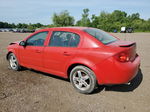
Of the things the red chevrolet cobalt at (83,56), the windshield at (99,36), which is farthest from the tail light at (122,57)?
the windshield at (99,36)

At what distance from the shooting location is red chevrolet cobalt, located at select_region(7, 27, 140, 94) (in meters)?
3.14

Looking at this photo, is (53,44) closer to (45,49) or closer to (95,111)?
(45,49)

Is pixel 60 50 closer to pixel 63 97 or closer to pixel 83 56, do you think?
pixel 83 56

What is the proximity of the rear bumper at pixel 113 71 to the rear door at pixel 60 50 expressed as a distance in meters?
0.79

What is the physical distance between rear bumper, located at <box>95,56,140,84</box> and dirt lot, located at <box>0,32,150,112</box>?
1.51ft

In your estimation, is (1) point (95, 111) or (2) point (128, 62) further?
(2) point (128, 62)

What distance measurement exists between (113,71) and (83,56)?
759 millimetres

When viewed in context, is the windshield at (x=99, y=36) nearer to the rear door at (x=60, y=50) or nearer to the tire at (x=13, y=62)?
the rear door at (x=60, y=50)

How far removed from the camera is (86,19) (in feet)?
255

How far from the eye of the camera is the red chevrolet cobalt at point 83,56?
314 cm

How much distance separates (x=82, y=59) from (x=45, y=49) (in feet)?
4.14

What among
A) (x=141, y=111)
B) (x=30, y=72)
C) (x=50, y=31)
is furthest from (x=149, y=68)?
(x=30, y=72)

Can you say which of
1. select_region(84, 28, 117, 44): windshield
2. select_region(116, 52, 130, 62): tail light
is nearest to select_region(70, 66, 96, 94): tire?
select_region(116, 52, 130, 62): tail light

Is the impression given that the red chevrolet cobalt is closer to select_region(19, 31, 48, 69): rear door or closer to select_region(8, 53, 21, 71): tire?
select_region(19, 31, 48, 69): rear door
